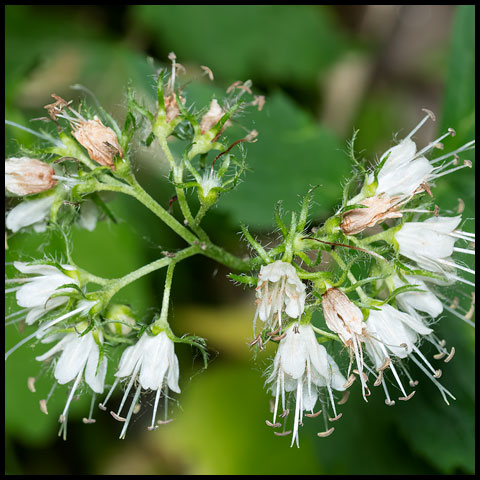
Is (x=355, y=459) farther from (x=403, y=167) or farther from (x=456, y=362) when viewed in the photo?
(x=403, y=167)

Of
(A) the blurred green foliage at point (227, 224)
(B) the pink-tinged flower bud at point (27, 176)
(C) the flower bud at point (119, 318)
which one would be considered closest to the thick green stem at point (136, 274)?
(C) the flower bud at point (119, 318)

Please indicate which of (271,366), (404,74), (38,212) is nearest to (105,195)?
(38,212)

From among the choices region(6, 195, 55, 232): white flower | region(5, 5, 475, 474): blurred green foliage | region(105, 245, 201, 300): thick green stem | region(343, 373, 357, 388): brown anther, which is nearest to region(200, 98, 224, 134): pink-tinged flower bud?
region(5, 5, 475, 474): blurred green foliage

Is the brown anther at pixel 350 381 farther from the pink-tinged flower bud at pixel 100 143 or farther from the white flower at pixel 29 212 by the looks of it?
the white flower at pixel 29 212

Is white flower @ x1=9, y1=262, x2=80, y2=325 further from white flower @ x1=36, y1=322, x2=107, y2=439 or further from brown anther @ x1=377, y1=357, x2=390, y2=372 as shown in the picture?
brown anther @ x1=377, y1=357, x2=390, y2=372

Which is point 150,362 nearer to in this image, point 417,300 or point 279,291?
point 279,291

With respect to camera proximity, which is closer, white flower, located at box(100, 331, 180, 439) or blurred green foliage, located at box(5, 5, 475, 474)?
white flower, located at box(100, 331, 180, 439)
